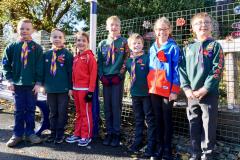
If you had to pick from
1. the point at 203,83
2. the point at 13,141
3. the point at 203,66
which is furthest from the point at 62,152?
the point at 203,66

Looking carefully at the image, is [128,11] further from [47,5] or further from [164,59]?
[164,59]

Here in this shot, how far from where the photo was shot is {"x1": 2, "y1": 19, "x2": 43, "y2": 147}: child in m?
5.16

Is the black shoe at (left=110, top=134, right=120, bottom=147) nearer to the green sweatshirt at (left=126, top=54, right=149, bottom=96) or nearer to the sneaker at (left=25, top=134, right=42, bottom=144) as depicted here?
the green sweatshirt at (left=126, top=54, right=149, bottom=96)

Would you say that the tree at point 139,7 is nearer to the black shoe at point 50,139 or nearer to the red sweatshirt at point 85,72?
the red sweatshirt at point 85,72

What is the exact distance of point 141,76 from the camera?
15.9 feet

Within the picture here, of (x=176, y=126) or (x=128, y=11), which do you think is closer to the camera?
(x=176, y=126)

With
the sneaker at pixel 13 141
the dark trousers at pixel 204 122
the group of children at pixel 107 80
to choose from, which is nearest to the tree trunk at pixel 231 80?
the dark trousers at pixel 204 122

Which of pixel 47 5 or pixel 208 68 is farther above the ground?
pixel 47 5

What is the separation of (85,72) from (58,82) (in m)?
0.44

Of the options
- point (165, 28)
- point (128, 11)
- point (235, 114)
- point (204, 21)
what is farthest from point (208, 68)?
point (128, 11)

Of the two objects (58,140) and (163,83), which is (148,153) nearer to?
(163,83)

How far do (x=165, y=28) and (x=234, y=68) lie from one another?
1529mm

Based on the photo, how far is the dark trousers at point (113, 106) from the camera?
5.16m

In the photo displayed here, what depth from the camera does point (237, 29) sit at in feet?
18.5
